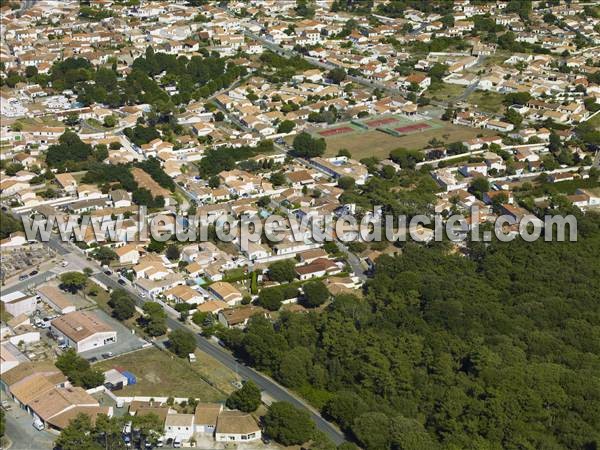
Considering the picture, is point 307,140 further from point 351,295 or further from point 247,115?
point 351,295

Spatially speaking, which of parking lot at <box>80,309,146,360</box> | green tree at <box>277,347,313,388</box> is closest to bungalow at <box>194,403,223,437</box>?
green tree at <box>277,347,313,388</box>

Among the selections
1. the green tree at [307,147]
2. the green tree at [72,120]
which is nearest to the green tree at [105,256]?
the green tree at [307,147]

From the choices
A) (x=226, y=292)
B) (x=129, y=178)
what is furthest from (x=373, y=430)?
(x=129, y=178)

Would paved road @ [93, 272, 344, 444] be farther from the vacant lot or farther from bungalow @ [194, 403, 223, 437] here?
the vacant lot

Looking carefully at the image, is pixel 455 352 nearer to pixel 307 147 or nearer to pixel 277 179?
pixel 277 179

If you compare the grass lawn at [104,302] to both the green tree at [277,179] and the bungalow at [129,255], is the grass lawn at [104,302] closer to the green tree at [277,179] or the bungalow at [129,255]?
the bungalow at [129,255]

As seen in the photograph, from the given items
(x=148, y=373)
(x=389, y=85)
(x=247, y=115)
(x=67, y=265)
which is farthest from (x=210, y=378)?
(x=389, y=85)

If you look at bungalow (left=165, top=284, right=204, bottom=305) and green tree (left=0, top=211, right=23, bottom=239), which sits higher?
green tree (left=0, top=211, right=23, bottom=239)
